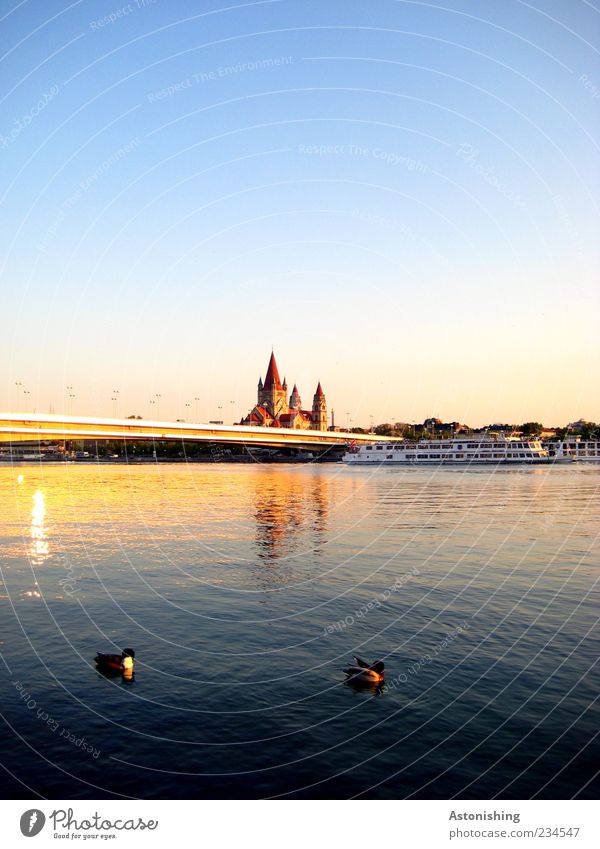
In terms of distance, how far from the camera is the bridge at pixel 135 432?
9369 cm

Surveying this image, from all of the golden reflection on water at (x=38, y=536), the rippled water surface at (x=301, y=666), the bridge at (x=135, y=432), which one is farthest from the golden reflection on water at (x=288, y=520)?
the bridge at (x=135, y=432)

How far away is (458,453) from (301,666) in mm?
140600

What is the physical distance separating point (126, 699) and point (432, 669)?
6.90 m

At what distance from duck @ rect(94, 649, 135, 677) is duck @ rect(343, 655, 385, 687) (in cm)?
489

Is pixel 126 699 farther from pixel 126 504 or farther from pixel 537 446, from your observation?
pixel 537 446

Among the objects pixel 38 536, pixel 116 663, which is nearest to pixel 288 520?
pixel 38 536

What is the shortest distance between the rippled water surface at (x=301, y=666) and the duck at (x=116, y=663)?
26 centimetres

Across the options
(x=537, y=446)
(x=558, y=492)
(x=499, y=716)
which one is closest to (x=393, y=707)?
(x=499, y=716)

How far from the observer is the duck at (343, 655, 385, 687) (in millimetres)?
14336

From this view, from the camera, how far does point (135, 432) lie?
119562mm

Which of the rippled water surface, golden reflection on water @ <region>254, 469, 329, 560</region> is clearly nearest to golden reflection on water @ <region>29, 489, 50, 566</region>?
the rippled water surface

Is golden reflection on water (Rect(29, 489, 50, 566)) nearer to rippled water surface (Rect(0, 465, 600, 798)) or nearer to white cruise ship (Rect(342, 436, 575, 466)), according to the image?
rippled water surface (Rect(0, 465, 600, 798))

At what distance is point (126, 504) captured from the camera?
185 feet

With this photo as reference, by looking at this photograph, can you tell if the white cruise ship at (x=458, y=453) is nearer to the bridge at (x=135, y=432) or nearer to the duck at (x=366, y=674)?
the bridge at (x=135, y=432)
